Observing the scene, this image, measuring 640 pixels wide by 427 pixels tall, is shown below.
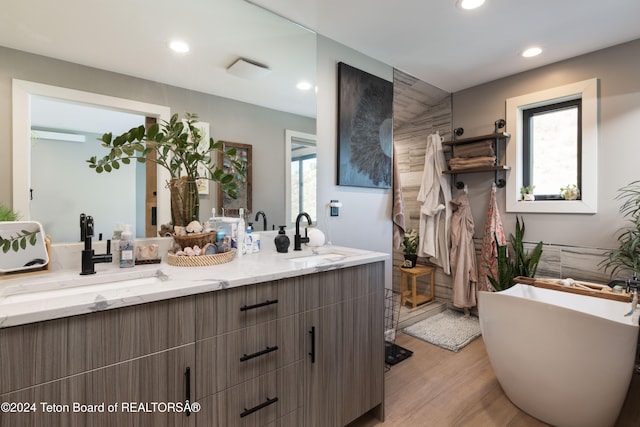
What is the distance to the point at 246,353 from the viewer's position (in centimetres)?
116

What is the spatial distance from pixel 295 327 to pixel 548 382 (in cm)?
146

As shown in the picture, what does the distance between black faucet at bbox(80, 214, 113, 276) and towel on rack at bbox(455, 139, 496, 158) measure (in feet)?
10.4

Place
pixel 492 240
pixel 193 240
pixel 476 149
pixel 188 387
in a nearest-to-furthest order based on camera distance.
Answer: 1. pixel 188 387
2. pixel 193 240
3. pixel 492 240
4. pixel 476 149

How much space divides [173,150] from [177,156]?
0.11ft

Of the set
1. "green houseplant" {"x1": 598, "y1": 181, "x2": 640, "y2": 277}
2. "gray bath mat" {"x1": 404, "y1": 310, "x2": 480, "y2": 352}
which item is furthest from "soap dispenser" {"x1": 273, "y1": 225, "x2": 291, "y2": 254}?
"green houseplant" {"x1": 598, "y1": 181, "x2": 640, "y2": 277}

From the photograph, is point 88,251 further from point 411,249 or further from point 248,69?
point 411,249

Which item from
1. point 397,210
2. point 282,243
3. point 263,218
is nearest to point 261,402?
point 282,243

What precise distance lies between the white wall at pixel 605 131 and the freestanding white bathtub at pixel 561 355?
0.84 meters

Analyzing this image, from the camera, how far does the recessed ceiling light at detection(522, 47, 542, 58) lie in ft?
8.00

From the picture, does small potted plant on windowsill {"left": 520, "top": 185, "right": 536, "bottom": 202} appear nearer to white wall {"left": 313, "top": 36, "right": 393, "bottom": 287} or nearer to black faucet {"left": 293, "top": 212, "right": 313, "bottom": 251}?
white wall {"left": 313, "top": 36, "right": 393, "bottom": 287}

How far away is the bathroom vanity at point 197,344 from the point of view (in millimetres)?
810

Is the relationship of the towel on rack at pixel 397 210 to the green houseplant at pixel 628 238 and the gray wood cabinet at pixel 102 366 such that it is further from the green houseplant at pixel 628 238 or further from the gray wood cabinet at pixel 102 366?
the gray wood cabinet at pixel 102 366

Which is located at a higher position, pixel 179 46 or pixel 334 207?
pixel 179 46

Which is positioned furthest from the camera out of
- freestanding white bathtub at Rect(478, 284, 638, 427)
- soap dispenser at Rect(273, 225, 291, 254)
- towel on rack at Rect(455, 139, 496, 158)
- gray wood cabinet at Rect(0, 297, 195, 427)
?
towel on rack at Rect(455, 139, 496, 158)
